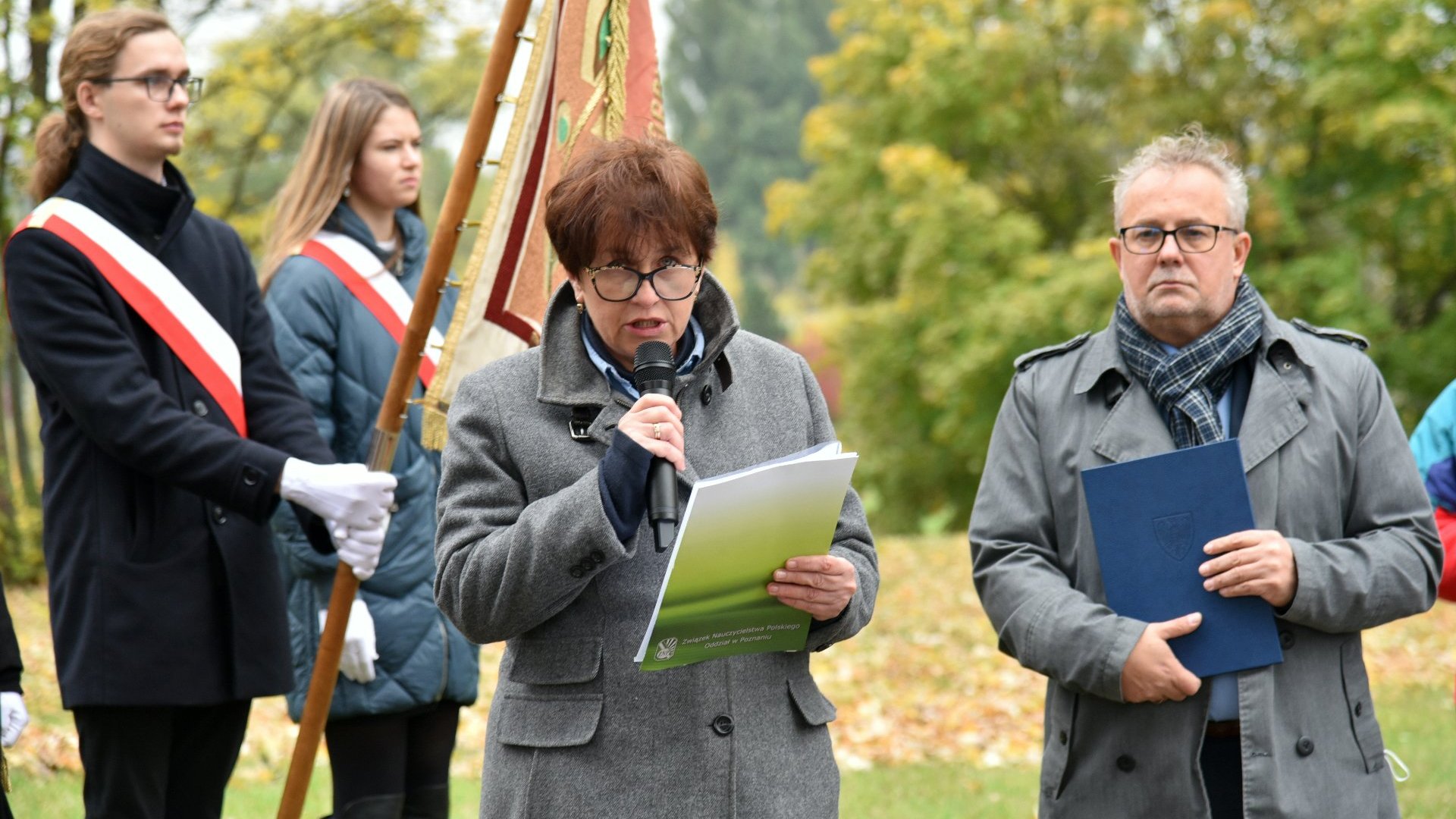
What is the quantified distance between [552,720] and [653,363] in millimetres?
667

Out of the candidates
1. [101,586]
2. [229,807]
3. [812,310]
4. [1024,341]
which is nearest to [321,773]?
[229,807]

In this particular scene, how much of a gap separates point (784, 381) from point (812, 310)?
160ft

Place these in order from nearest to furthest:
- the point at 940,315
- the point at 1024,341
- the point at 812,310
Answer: the point at 1024,341, the point at 940,315, the point at 812,310

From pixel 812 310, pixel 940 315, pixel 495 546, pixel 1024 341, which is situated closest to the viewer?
pixel 495 546

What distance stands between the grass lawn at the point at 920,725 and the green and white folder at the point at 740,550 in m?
4.35

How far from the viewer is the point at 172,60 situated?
3.90 m

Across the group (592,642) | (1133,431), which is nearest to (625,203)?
(592,642)

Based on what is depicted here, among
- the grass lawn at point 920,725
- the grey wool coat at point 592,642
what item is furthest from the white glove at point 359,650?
the grass lawn at point 920,725

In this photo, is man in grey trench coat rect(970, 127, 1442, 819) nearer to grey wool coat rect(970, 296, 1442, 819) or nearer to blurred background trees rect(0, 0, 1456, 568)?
grey wool coat rect(970, 296, 1442, 819)

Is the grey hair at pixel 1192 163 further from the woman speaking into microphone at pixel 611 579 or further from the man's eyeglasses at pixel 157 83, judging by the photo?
the man's eyeglasses at pixel 157 83

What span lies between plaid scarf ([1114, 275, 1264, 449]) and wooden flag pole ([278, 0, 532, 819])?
5.17ft

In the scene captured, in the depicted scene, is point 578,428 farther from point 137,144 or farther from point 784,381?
point 137,144

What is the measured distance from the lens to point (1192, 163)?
3518 mm

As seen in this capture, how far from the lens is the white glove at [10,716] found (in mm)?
3281
